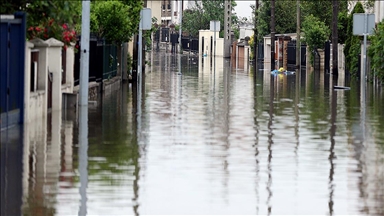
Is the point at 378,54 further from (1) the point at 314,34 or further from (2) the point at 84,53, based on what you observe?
(1) the point at 314,34

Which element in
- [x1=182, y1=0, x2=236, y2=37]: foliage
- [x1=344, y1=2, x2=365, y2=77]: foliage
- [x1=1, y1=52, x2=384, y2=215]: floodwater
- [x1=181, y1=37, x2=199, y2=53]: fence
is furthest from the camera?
[x1=182, y1=0, x2=236, y2=37]: foliage

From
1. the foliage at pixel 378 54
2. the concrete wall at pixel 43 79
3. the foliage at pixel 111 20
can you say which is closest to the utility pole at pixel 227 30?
the foliage at pixel 378 54

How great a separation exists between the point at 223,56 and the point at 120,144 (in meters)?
78.5

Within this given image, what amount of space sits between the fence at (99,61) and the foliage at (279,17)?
4083cm

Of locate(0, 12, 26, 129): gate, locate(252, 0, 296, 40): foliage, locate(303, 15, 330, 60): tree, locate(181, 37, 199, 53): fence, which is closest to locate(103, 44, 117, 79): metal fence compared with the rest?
locate(0, 12, 26, 129): gate

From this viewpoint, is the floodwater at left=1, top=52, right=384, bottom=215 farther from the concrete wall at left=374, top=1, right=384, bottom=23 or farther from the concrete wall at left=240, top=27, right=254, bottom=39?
the concrete wall at left=240, top=27, right=254, bottom=39

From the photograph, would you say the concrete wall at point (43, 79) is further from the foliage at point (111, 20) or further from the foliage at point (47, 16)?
the foliage at point (111, 20)

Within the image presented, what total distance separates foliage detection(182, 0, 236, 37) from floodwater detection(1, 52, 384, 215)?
85.6 metres

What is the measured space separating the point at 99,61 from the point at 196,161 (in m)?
18.9

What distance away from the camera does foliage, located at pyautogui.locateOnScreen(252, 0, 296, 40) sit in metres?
80.1

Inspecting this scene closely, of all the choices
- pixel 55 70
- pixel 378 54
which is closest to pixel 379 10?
pixel 378 54

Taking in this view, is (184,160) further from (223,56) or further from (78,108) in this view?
(223,56)

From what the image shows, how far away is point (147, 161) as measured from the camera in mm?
16344

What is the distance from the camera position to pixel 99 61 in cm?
3503
